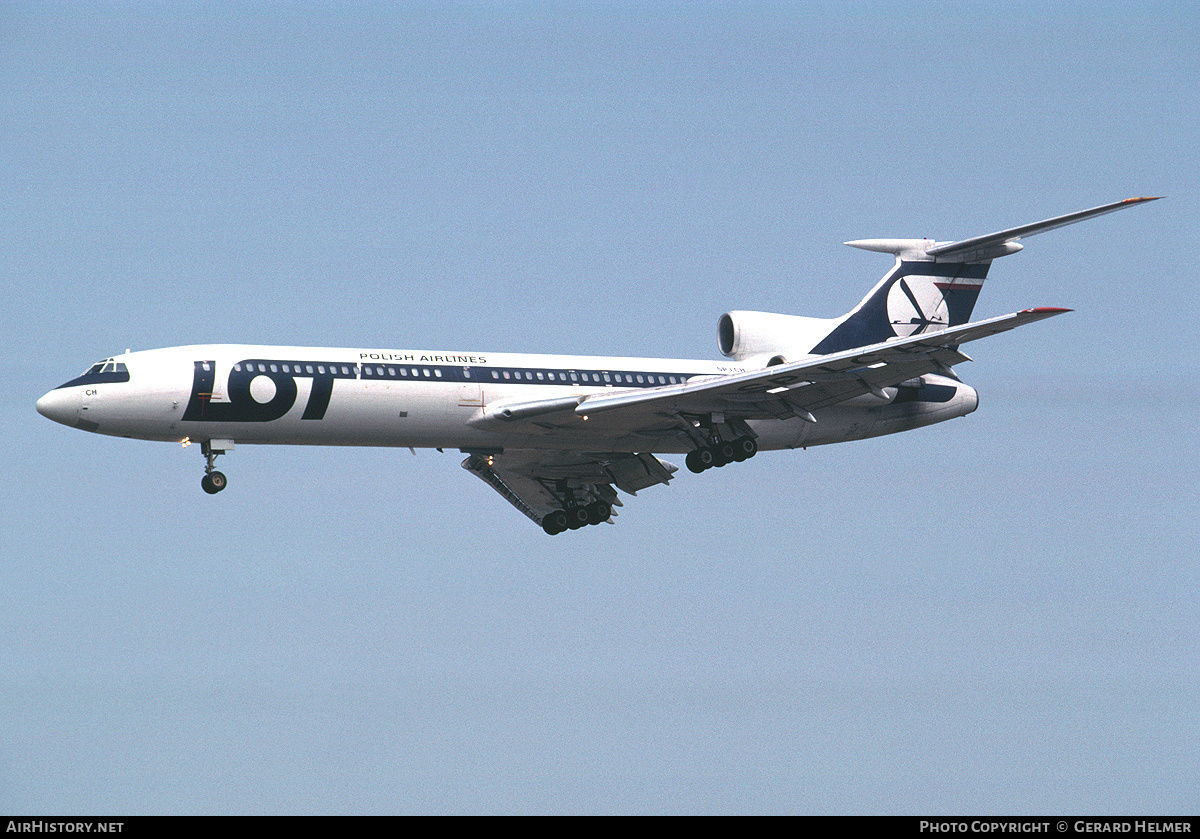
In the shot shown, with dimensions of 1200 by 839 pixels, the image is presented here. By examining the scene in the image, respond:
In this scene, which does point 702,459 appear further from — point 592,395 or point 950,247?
point 950,247

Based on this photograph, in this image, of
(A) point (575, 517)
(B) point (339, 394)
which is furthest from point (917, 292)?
(B) point (339, 394)

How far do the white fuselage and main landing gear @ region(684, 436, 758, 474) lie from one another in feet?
3.15

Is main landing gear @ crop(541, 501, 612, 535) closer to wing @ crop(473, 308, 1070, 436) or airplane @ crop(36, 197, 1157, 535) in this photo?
airplane @ crop(36, 197, 1157, 535)

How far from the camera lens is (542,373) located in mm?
38750

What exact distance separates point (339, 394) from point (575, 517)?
34.1ft

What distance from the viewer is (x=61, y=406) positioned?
115 ft

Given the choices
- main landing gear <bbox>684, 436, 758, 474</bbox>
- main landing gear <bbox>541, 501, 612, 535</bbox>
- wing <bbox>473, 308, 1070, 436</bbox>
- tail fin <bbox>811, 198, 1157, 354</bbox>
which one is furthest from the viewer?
main landing gear <bbox>541, 501, 612, 535</bbox>

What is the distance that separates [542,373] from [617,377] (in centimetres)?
218

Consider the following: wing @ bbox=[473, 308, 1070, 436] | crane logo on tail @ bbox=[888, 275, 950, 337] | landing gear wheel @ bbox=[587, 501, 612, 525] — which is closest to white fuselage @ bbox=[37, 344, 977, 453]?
wing @ bbox=[473, 308, 1070, 436]

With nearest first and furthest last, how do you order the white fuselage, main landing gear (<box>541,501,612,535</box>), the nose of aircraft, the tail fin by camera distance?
the nose of aircraft, the white fuselage, the tail fin, main landing gear (<box>541,501,612,535</box>)

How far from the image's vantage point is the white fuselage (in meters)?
35.5
